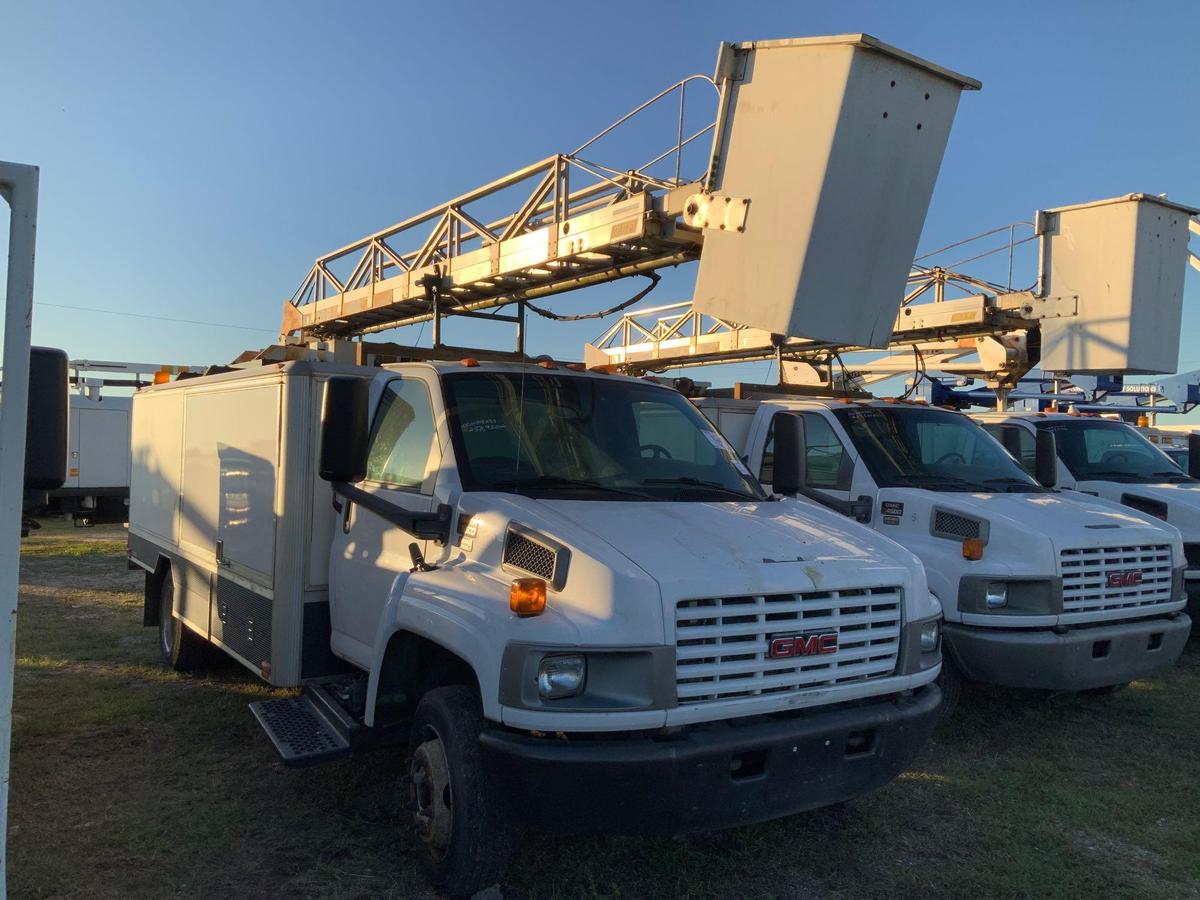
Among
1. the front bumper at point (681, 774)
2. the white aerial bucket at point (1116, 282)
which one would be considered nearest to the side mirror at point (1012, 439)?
the white aerial bucket at point (1116, 282)

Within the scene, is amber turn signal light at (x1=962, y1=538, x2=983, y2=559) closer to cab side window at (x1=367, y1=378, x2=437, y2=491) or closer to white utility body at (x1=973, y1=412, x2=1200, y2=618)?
white utility body at (x1=973, y1=412, x2=1200, y2=618)

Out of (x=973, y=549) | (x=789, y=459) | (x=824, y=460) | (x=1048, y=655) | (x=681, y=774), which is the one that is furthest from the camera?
(x=824, y=460)

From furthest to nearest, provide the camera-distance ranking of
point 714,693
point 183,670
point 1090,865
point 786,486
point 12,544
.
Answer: point 183,670 < point 786,486 < point 1090,865 < point 714,693 < point 12,544

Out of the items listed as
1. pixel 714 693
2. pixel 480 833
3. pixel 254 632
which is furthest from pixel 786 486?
pixel 254 632

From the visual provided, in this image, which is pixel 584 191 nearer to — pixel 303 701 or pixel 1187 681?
pixel 303 701

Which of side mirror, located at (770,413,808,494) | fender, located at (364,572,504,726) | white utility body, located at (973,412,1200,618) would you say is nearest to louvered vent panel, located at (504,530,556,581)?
fender, located at (364,572,504,726)

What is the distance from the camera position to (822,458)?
6891mm

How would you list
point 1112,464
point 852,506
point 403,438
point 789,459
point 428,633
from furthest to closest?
point 1112,464, point 852,506, point 789,459, point 403,438, point 428,633

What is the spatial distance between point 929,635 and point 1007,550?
6.42ft

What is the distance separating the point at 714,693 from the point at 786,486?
2082 mm

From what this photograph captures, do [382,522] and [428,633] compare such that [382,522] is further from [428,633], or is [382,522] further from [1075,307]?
[1075,307]

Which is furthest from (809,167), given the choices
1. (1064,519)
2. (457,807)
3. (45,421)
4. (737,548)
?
(45,421)

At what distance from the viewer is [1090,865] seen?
13.4 ft

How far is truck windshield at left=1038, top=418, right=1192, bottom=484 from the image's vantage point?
28.7ft
